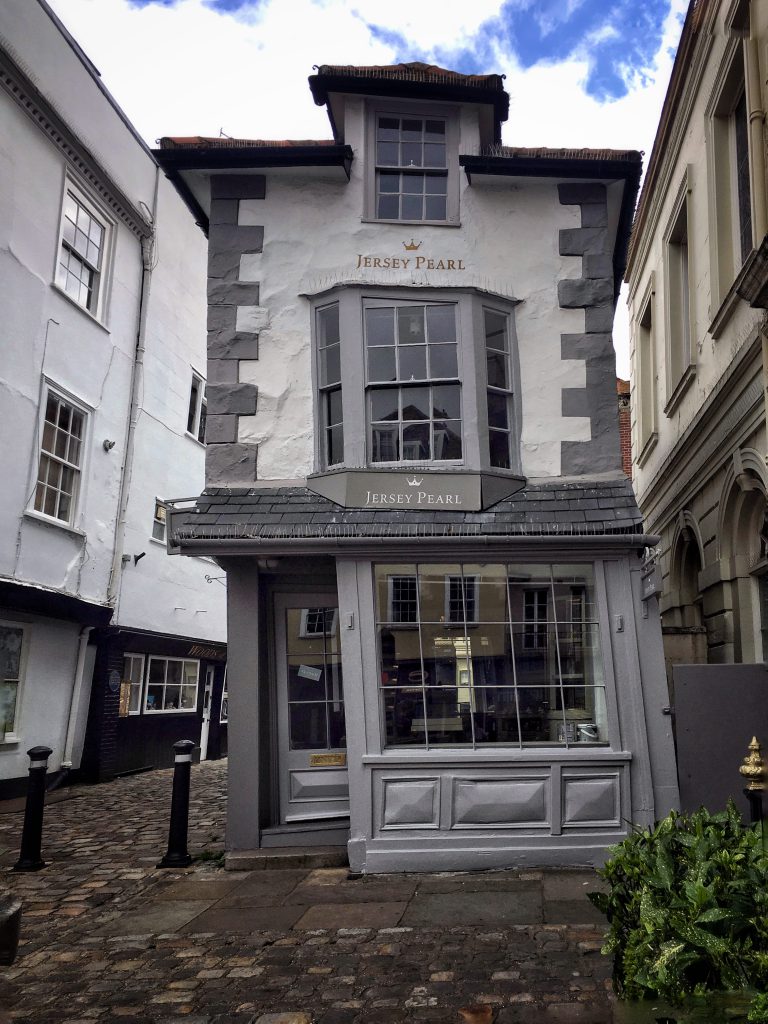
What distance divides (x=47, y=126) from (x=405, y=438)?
858 cm

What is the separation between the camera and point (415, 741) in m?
7.74

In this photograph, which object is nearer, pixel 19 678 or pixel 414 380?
pixel 414 380

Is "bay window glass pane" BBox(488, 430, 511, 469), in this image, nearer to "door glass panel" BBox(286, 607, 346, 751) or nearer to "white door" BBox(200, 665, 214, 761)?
"door glass panel" BBox(286, 607, 346, 751)

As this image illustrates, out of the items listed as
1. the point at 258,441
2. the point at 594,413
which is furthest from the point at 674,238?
the point at 258,441

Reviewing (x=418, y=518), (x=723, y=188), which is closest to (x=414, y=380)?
(x=418, y=518)

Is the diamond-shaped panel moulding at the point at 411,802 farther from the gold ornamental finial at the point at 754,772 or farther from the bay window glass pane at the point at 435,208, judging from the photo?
the bay window glass pane at the point at 435,208

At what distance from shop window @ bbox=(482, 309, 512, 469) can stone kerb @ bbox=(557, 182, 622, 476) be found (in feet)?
1.70

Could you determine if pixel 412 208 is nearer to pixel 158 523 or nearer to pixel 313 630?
pixel 313 630

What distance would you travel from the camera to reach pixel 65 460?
44.5ft

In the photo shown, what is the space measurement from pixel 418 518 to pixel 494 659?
1.43m

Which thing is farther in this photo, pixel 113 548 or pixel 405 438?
pixel 113 548

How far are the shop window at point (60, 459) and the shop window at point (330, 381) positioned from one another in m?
6.14

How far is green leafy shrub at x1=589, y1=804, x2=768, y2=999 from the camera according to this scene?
2.89 m

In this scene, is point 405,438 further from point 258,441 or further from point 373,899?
point 373,899
